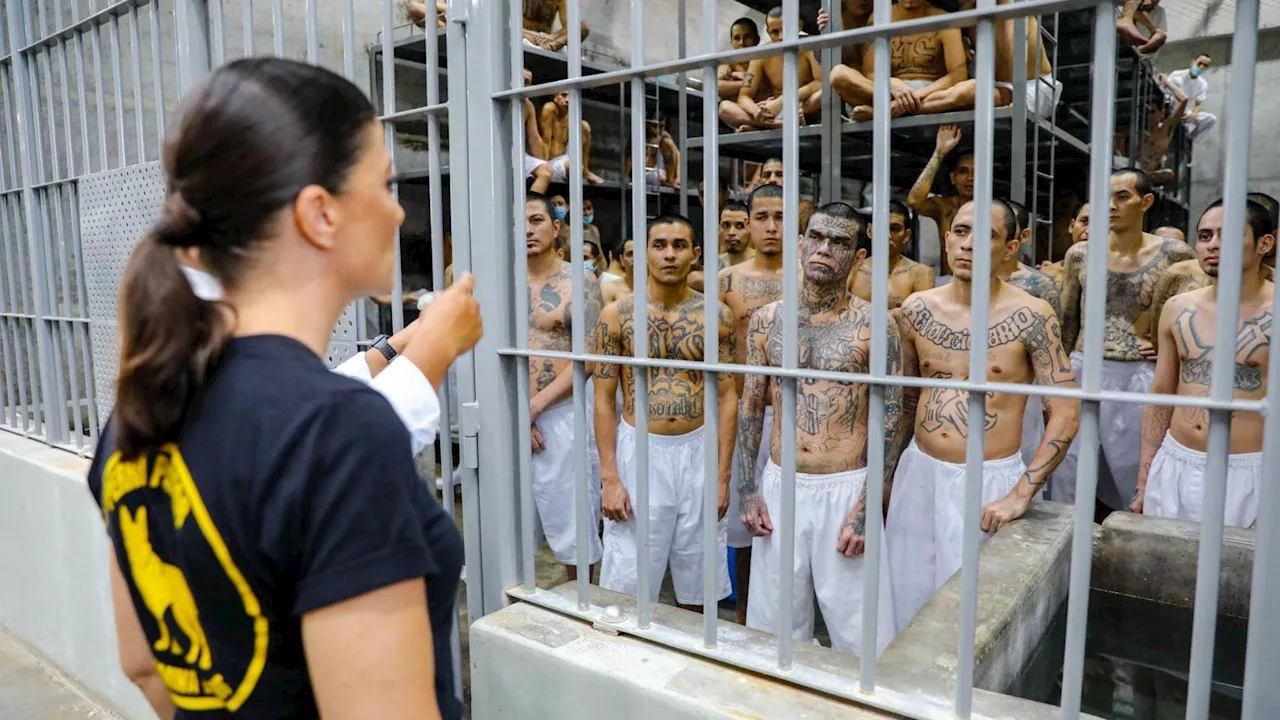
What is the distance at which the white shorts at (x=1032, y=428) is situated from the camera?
4582 mm

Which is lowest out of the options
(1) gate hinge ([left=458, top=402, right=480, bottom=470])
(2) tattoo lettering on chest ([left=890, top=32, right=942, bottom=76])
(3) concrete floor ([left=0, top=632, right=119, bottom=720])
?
(3) concrete floor ([left=0, top=632, right=119, bottom=720])

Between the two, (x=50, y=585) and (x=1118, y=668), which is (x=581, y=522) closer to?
(x=1118, y=668)

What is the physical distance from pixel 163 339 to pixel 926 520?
3630 mm

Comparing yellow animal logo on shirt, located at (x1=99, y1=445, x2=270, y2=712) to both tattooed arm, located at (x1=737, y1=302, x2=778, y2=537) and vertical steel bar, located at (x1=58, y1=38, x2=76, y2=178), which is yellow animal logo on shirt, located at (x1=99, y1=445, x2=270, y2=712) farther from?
vertical steel bar, located at (x1=58, y1=38, x2=76, y2=178)

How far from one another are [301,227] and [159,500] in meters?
0.36

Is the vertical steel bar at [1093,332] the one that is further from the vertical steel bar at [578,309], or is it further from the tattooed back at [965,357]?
the tattooed back at [965,357]

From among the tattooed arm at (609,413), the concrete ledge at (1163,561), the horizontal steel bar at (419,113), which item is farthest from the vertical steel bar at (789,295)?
the concrete ledge at (1163,561)

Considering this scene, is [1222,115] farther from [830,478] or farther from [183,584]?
[183,584]

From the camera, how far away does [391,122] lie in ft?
8.08

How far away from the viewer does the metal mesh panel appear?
316 cm

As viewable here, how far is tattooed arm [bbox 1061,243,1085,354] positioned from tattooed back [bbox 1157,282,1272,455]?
1.45 metres

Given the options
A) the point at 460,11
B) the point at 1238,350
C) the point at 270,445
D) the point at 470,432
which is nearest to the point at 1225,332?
the point at 270,445

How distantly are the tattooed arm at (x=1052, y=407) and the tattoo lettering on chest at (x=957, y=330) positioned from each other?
0.08ft

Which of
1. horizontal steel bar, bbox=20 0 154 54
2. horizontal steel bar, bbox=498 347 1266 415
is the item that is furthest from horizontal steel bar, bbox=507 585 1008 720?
horizontal steel bar, bbox=20 0 154 54
